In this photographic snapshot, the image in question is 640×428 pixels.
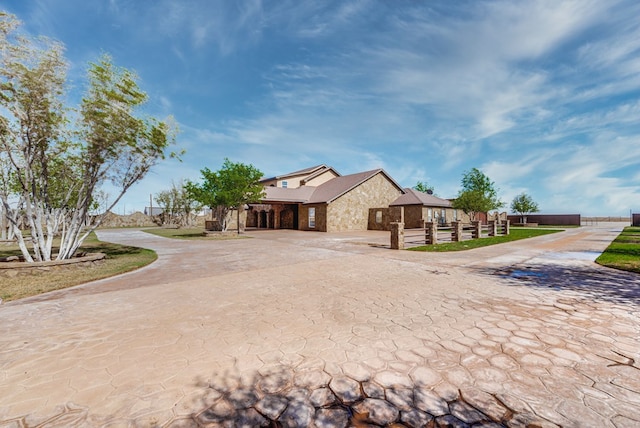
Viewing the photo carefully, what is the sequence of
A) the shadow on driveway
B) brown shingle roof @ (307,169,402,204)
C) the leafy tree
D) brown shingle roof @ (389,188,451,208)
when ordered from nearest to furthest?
the shadow on driveway, brown shingle roof @ (307,169,402,204), brown shingle roof @ (389,188,451,208), the leafy tree

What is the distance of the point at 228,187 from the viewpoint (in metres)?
22.9

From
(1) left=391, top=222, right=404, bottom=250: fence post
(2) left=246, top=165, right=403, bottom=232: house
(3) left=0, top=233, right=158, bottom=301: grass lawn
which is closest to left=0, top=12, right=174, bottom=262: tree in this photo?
(3) left=0, top=233, right=158, bottom=301: grass lawn

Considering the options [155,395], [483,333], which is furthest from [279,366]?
[483,333]

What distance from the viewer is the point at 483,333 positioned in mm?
3848

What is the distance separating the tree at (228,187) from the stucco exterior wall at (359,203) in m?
8.12

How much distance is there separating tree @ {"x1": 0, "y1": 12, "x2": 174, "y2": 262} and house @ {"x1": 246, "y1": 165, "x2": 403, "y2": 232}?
17.7 m

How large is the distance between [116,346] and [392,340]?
3.77m

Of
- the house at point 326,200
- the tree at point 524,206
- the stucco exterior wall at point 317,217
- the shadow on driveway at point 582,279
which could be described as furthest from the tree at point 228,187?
the tree at point 524,206

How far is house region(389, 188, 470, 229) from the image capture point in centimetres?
2924

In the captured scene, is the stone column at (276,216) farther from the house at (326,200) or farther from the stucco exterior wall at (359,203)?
the stucco exterior wall at (359,203)

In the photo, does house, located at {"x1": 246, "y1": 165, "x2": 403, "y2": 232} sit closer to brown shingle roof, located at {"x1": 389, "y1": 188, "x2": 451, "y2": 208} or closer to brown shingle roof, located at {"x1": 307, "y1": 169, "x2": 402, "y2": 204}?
brown shingle roof, located at {"x1": 307, "y1": 169, "x2": 402, "y2": 204}

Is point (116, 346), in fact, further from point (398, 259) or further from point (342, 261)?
point (398, 259)

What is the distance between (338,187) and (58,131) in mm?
23761

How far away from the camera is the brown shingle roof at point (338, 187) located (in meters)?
27.9
